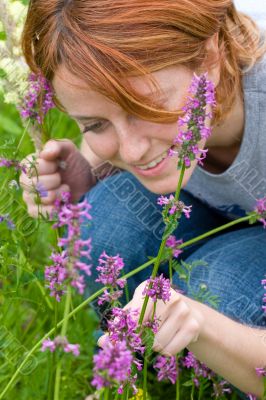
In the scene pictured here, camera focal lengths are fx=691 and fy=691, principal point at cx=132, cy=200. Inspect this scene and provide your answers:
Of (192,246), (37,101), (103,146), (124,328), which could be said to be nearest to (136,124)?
(103,146)

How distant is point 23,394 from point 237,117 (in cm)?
92

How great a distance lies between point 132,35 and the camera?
4.75 ft

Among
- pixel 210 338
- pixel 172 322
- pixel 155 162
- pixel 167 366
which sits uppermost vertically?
pixel 155 162

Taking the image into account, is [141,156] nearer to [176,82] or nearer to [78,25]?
[176,82]

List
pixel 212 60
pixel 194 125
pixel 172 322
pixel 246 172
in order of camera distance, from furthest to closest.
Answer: pixel 246 172 < pixel 212 60 < pixel 172 322 < pixel 194 125

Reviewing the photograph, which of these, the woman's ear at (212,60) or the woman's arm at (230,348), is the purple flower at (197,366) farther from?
the woman's ear at (212,60)

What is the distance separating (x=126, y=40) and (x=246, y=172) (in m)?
0.62

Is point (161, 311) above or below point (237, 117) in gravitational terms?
below

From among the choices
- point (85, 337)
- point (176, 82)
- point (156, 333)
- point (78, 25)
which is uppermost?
point (78, 25)

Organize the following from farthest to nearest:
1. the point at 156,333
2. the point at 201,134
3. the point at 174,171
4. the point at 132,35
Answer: the point at 174,171
the point at 132,35
the point at 156,333
the point at 201,134

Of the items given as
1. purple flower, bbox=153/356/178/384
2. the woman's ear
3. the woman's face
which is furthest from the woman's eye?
purple flower, bbox=153/356/178/384

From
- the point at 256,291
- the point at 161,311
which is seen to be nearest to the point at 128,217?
the point at 256,291

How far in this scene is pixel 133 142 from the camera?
1.51 meters

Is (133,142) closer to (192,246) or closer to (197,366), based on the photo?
(197,366)
